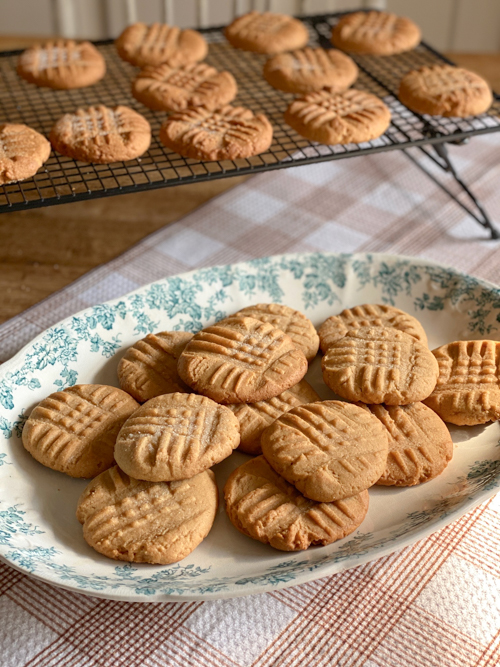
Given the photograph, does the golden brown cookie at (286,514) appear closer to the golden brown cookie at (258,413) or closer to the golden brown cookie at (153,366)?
the golden brown cookie at (258,413)

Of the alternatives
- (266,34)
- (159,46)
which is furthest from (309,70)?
(159,46)

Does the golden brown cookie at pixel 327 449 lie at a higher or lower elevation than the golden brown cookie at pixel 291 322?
higher

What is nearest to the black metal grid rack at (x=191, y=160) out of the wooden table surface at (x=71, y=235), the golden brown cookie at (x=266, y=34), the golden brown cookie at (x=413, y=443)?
the golden brown cookie at (x=266, y=34)

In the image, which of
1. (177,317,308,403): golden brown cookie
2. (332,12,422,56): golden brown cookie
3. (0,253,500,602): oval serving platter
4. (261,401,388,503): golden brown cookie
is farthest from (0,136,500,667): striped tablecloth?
(332,12,422,56): golden brown cookie

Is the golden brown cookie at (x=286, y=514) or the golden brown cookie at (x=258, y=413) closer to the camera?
the golden brown cookie at (x=286, y=514)

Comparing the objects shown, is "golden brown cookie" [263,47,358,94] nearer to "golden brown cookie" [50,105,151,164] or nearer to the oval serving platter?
"golden brown cookie" [50,105,151,164]
